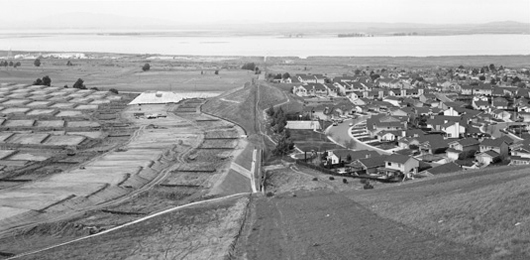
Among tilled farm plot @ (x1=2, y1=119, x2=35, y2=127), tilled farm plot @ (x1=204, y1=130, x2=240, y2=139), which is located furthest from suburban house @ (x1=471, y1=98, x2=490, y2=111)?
tilled farm plot @ (x1=2, y1=119, x2=35, y2=127)

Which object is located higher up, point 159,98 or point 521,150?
point 521,150

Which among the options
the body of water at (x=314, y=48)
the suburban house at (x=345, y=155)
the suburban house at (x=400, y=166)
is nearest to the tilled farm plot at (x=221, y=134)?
the suburban house at (x=345, y=155)

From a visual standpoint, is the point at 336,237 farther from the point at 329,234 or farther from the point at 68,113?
the point at 68,113

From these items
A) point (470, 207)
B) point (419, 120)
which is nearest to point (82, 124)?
point (419, 120)

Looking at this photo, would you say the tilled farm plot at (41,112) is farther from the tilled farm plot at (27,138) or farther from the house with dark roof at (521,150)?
the house with dark roof at (521,150)

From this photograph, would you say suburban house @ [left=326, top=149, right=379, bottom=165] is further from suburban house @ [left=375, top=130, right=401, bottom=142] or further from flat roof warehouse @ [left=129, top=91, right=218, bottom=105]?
flat roof warehouse @ [left=129, top=91, right=218, bottom=105]

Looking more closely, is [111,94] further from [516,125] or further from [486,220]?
[486,220]

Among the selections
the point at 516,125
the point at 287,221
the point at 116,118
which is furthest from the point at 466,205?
the point at 116,118
